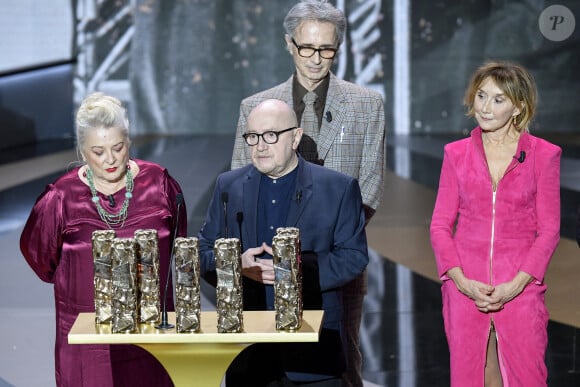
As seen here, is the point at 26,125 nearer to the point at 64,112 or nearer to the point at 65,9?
the point at 64,112

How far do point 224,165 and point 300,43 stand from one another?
7688 mm

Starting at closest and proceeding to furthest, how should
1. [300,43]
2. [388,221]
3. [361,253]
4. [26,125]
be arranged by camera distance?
[361,253]
[300,43]
[388,221]
[26,125]

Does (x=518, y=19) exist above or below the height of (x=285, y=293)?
above

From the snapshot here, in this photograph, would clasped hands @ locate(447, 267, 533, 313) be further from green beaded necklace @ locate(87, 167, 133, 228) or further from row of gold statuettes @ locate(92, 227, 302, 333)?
green beaded necklace @ locate(87, 167, 133, 228)

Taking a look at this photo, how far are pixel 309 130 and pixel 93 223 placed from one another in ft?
3.50

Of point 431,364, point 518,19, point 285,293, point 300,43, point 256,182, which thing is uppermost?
point 518,19

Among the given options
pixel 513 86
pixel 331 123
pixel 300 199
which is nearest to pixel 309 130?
pixel 331 123

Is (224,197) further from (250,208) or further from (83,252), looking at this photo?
(83,252)

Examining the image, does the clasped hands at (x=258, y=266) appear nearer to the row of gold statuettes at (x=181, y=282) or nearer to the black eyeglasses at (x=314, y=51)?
the row of gold statuettes at (x=181, y=282)

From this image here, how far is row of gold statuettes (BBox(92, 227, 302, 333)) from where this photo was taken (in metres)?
2.79

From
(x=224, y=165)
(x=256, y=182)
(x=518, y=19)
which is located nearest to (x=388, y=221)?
(x=224, y=165)

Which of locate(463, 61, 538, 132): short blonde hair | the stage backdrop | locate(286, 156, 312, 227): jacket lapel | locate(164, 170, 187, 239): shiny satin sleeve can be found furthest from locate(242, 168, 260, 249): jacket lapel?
the stage backdrop

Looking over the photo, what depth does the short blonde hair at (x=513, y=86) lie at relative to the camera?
3400 mm

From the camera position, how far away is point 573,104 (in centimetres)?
1426
